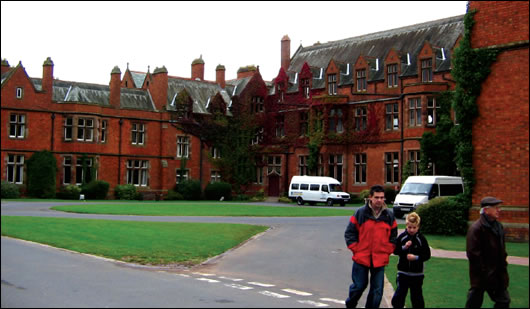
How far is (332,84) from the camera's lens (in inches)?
1981

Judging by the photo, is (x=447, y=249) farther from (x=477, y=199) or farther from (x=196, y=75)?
(x=196, y=75)

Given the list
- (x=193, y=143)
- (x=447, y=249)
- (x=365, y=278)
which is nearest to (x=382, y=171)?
(x=193, y=143)

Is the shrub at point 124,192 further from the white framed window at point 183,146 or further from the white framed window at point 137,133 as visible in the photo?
the white framed window at point 183,146

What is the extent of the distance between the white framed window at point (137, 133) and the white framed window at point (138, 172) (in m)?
1.85

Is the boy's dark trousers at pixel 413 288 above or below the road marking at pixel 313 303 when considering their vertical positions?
above

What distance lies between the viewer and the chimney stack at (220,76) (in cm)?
6116

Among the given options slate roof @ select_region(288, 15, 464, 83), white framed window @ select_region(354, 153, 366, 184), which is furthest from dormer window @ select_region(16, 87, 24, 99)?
white framed window @ select_region(354, 153, 366, 184)

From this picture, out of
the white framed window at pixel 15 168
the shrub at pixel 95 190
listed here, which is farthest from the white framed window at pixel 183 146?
the white framed window at pixel 15 168

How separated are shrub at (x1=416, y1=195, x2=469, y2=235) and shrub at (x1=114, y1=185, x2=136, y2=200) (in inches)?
1345

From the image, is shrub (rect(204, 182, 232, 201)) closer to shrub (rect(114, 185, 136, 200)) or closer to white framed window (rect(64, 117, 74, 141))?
shrub (rect(114, 185, 136, 200))

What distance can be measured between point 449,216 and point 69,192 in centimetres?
3425

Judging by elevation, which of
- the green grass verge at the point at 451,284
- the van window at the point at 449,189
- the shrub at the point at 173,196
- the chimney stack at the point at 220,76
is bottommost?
the green grass verge at the point at 451,284

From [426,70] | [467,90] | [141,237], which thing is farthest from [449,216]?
[426,70]

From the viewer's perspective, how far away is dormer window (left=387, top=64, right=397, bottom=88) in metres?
45.6
